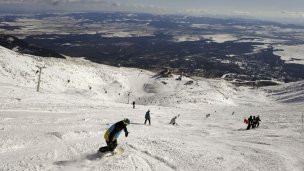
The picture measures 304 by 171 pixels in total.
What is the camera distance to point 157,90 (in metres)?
102

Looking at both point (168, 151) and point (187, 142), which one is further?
point (187, 142)

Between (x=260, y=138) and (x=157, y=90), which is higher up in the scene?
(x=260, y=138)

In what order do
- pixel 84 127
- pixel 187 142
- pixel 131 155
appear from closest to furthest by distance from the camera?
1. pixel 131 155
2. pixel 187 142
3. pixel 84 127

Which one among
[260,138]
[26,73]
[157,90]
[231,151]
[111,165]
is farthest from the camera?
[157,90]

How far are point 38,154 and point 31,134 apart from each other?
346 cm

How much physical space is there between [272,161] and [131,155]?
259 inches

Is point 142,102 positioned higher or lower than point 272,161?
lower

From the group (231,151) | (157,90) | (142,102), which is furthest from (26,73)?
(231,151)

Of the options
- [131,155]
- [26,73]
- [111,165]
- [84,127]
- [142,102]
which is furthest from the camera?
[142,102]

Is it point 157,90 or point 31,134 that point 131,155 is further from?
point 157,90

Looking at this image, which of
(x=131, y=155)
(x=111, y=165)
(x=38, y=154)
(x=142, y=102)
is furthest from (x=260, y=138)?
(x=142, y=102)

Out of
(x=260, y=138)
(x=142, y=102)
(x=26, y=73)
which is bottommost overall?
(x=142, y=102)

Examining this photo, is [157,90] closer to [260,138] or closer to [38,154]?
[260,138]

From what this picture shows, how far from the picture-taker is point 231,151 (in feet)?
59.9
